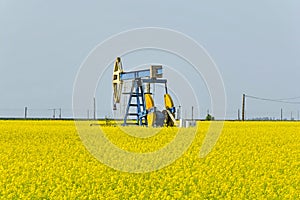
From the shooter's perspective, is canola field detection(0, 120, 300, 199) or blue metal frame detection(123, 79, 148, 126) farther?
blue metal frame detection(123, 79, 148, 126)

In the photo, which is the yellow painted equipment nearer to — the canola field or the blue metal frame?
the blue metal frame

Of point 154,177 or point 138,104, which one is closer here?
point 154,177

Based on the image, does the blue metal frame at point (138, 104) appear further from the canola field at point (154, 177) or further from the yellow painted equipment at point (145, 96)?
the canola field at point (154, 177)

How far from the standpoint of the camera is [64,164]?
13.1 meters

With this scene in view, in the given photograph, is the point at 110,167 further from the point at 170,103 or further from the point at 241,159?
the point at 170,103

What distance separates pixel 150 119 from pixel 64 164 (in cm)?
1861

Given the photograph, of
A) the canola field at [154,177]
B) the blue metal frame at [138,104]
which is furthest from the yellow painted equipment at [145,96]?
the canola field at [154,177]

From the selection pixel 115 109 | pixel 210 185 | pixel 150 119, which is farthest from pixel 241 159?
pixel 115 109

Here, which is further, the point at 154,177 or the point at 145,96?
the point at 145,96

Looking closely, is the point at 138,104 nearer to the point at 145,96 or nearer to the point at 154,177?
the point at 145,96

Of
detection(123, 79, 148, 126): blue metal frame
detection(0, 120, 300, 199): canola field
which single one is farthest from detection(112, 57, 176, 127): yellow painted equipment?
detection(0, 120, 300, 199): canola field

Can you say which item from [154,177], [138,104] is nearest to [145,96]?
[138,104]

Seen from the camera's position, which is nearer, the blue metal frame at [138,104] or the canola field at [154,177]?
the canola field at [154,177]

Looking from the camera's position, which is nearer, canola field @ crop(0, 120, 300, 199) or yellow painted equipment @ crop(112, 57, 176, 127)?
canola field @ crop(0, 120, 300, 199)
